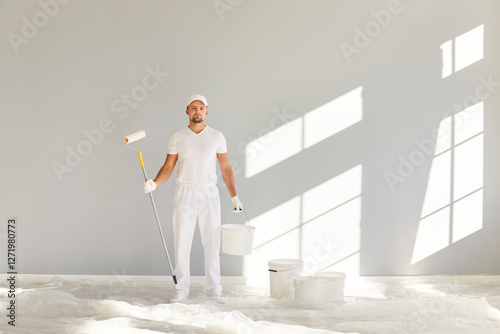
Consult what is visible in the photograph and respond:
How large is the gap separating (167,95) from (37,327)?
2.28 meters

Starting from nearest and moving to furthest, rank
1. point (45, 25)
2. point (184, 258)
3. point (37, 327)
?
1. point (37, 327)
2. point (184, 258)
3. point (45, 25)

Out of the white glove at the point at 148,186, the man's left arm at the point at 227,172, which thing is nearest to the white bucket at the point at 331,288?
the man's left arm at the point at 227,172

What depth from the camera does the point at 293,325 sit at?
3.01 m

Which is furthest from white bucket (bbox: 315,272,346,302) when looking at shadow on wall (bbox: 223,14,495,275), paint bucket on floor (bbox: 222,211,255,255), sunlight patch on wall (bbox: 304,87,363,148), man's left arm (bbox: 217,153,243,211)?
sunlight patch on wall (bbox: 304,87,363,148)

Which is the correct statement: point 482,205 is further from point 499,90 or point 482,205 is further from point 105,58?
point 105,58

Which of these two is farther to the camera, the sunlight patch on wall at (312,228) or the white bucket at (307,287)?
the sunlight patch on wall at (312,228)

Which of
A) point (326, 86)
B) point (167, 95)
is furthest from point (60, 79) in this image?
point (326, 86)

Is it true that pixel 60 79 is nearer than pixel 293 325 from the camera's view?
No

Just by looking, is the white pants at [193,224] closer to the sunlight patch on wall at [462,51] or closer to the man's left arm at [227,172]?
the man's left arm at [227,172]

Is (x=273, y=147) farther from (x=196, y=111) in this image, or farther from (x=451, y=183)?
(x=451, y=183)

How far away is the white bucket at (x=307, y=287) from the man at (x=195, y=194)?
0.61 meters

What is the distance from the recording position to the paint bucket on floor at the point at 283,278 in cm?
393

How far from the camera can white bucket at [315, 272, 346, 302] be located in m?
3.93

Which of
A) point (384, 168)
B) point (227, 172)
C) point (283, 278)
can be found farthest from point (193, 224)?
point (384, 168)
